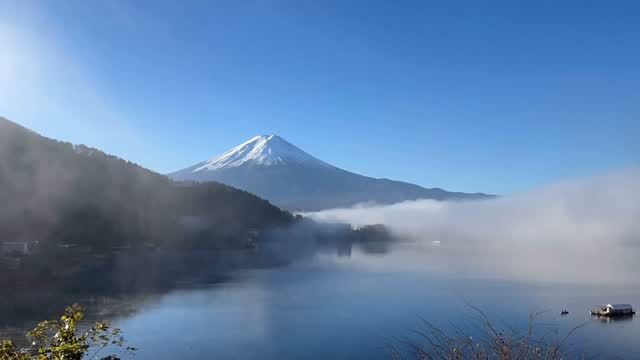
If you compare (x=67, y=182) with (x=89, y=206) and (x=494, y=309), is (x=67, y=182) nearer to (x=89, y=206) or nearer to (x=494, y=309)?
(x=89, y=206)

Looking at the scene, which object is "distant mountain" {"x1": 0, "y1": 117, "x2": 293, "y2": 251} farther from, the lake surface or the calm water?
the lake surface

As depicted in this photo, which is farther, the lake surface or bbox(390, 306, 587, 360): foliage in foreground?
the lake surface

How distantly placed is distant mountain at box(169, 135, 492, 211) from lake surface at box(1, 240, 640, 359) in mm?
86895

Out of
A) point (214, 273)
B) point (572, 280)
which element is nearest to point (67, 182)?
point (214, 273)

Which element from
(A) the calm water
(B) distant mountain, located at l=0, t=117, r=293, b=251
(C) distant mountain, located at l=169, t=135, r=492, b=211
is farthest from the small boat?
(C) distant mountain, located at l=169, t=135, r=492, b=211

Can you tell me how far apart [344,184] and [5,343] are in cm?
12728

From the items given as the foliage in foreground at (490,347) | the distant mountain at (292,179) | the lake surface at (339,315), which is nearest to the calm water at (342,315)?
the lake surface at (339,315)

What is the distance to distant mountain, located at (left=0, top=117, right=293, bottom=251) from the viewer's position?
28.1m

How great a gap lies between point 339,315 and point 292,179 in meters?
112

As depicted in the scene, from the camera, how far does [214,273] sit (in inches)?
883

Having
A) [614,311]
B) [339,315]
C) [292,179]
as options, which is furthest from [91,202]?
[292,179]

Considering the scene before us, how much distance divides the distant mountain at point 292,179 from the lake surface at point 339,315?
86895 millimetres

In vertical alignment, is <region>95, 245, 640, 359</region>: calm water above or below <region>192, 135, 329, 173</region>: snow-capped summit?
below

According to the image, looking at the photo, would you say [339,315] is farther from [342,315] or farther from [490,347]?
[490,347]
